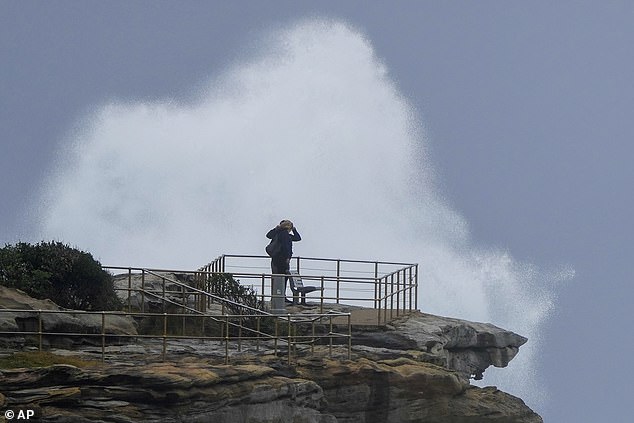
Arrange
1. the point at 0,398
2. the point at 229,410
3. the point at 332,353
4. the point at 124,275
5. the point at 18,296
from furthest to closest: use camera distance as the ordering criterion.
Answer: the point at 124,275, the point at 332,353, the point at 18,296, the point at 229,410, the point at 0,398

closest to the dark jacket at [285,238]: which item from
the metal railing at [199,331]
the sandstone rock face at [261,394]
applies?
the metal railing at [199,331]

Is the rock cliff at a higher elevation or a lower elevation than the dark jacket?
lower

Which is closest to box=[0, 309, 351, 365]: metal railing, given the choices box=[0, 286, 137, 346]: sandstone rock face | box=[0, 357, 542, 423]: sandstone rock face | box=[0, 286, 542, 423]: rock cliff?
box=[0, 286, 137, 346]: sandstone rock face

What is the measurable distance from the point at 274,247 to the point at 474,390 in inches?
260

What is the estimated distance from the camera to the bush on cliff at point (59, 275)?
33562mm

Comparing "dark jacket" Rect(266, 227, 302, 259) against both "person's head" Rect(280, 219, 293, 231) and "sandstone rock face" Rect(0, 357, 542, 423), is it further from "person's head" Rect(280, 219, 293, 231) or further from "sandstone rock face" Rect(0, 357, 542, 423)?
"sandstone rock face" Rect(0, 357, 542, 423)

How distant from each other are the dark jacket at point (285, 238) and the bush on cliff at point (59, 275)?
19.1 ft

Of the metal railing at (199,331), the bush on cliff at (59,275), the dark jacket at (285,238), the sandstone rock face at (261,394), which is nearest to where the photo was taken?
the sandstone rock face at (261,394)

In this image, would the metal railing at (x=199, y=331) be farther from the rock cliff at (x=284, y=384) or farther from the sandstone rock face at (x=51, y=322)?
the rock cliff at (x=284, y=384)

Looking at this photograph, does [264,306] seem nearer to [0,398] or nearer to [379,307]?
[379,307]

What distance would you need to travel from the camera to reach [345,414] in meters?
32.8

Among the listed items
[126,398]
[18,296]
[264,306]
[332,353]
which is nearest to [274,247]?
[264,306]

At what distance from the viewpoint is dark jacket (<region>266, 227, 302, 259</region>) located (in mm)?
39250

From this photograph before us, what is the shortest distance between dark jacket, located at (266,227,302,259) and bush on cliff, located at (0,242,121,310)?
229 inches
